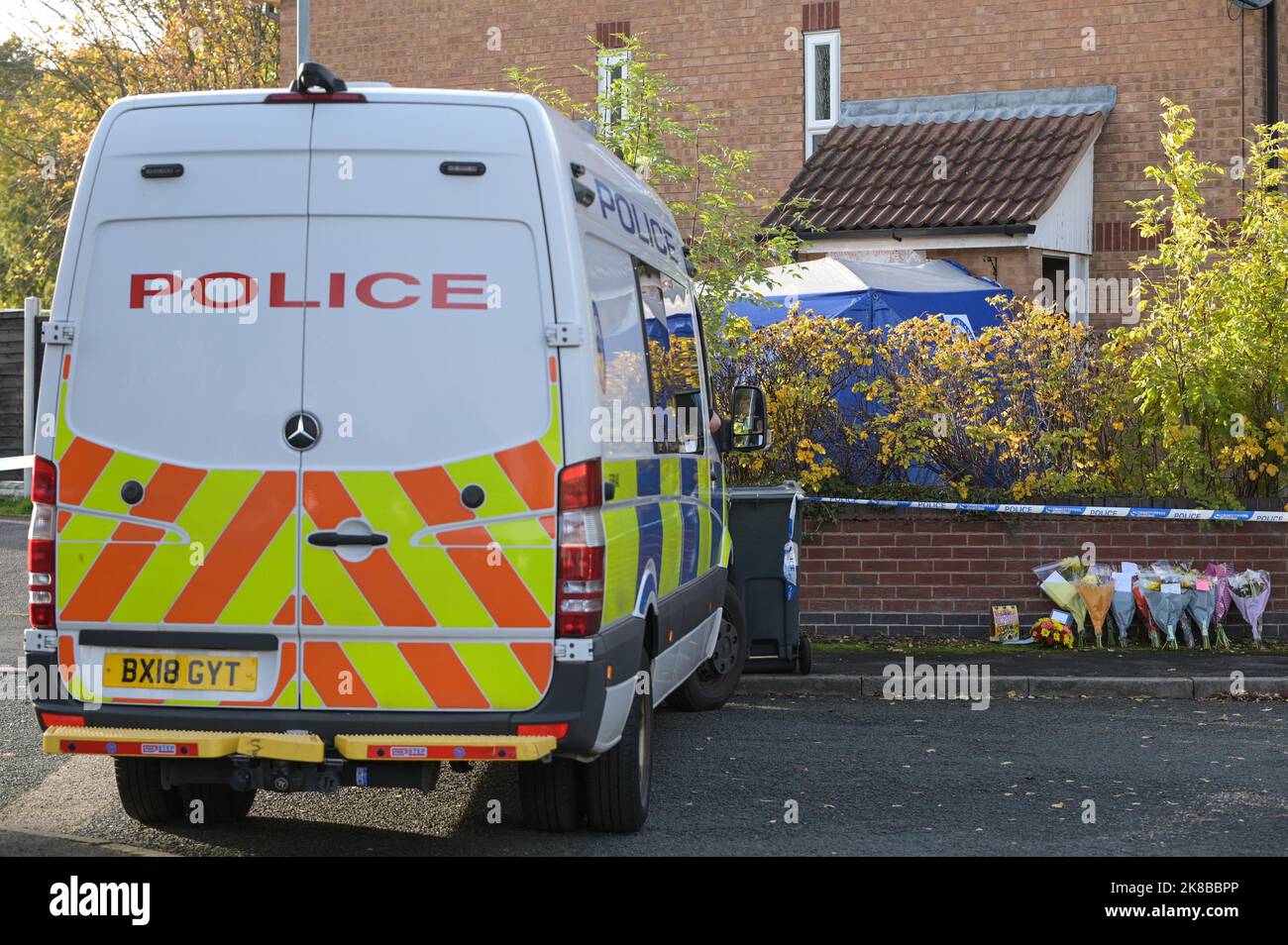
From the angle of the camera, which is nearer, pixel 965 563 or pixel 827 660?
pixel 827 660

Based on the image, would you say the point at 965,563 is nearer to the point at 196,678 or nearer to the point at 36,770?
the point at 36,770

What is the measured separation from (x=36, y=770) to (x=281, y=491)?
2.92 meters

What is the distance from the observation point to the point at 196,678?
5.70 metres

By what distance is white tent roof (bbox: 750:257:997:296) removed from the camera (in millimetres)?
15703

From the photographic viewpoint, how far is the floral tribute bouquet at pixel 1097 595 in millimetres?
11602

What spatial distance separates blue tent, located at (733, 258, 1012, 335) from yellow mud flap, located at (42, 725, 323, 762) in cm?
956

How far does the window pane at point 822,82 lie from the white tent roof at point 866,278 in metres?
3.46

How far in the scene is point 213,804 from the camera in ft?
22.1

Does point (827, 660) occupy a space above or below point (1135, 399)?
below

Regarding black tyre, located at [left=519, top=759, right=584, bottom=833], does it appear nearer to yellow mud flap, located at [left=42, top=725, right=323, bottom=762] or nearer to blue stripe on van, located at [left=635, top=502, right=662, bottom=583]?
blue stripe on van, located at [left=635, top=502, right=662, bottom=583]

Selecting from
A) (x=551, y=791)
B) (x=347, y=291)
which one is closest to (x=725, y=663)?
(x=551, y=791)

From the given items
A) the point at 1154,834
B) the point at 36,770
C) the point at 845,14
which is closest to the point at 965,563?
the point at 1154,834

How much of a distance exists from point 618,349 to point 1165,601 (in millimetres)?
6498

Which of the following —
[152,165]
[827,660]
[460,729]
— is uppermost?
[152,165]
